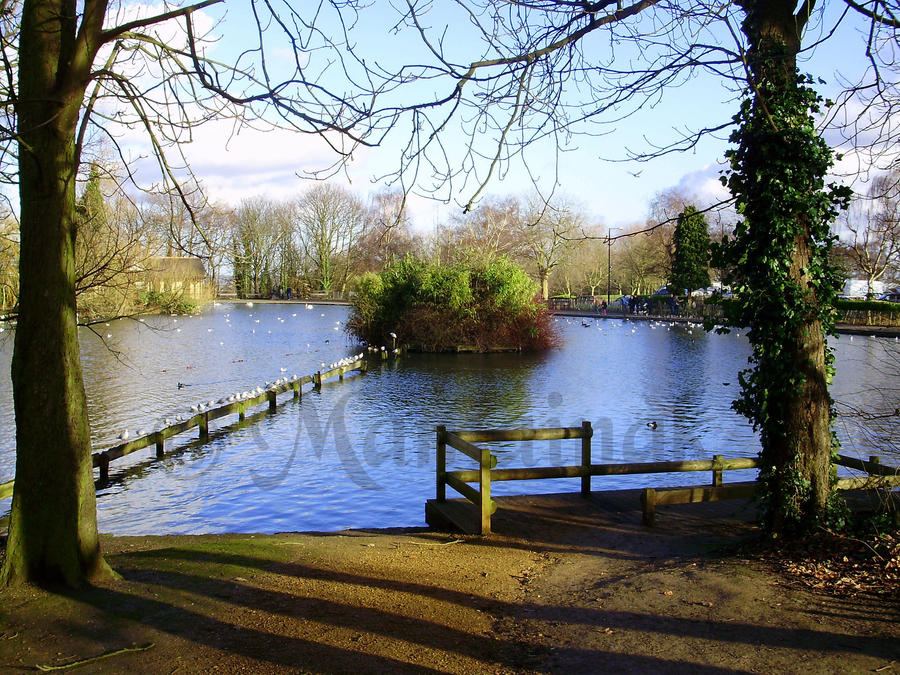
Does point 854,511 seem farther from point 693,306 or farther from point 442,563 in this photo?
point 693,306

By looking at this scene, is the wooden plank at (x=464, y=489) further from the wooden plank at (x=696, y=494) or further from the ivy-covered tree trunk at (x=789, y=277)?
the ivy-covered tree trunk at (x=789, y=277)

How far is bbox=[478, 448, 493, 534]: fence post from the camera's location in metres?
7.71

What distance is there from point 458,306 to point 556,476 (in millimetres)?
27204

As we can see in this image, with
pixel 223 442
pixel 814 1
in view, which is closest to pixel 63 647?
pixel 814 1

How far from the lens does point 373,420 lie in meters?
19.1

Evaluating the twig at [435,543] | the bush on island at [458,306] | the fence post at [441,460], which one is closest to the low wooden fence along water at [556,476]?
the fence post at [441,460]

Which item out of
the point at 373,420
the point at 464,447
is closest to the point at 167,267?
the point at 373,420

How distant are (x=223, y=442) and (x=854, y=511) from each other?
1299 cm

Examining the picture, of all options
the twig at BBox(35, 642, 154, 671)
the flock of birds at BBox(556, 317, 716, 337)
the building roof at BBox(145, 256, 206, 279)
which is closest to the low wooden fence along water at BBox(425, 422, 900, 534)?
the twig at BBox(35, 642, 154, 671)

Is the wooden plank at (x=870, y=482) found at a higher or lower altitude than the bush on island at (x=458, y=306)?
lower

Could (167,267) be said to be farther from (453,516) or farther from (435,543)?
(435,543)

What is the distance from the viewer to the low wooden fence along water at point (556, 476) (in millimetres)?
7769

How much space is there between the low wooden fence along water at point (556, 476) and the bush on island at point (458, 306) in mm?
26023

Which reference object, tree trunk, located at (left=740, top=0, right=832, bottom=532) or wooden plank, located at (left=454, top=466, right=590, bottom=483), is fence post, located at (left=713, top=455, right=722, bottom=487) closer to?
tree trunk, located at (left=740, top=0, right=832, bottom=532)
